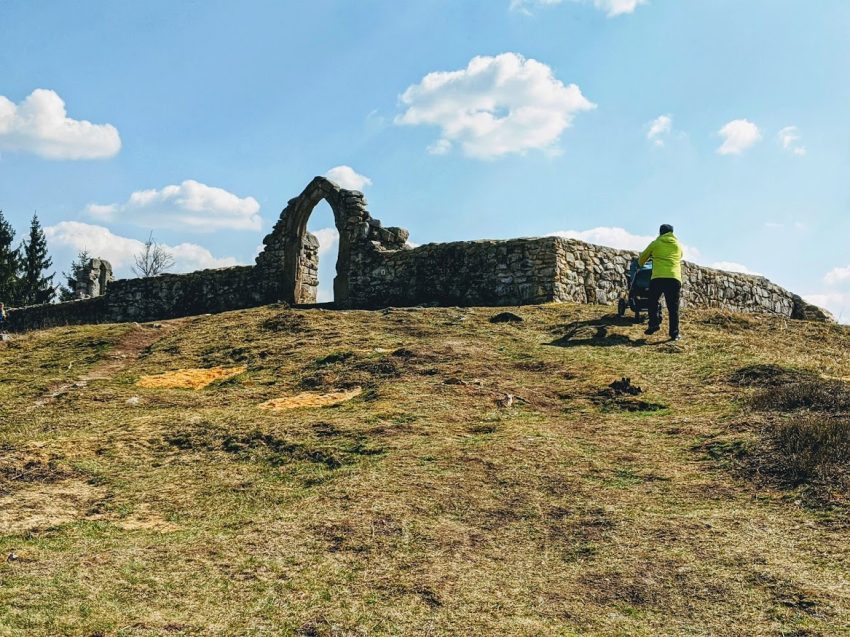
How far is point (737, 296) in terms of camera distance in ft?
68.4

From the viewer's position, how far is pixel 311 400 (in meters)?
10.7

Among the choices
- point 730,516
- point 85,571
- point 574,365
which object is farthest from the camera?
point 574,365

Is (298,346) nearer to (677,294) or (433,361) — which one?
(433,361)

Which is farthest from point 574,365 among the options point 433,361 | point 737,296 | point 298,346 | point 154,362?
point 737,296

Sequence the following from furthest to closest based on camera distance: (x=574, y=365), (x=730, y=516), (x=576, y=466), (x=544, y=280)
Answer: (x=544, y=280) → (x=574, y=365) → (x=576, y=466) → (x=730, y=516)

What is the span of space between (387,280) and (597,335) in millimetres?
7594

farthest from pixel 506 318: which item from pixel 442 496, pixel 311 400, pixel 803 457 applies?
pixel 442 496

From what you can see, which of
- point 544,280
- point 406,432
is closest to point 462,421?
point 406,432

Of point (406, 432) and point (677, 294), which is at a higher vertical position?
point (677, 294)

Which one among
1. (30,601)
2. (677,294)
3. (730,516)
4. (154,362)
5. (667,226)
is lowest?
(30,601)

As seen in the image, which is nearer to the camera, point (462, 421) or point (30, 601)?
point (30, 601)

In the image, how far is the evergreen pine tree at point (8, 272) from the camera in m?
45.6

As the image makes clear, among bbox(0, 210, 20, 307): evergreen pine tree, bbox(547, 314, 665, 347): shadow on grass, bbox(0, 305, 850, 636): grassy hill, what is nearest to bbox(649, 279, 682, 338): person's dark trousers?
bbox(547, 314, 665, 347): shadow on grass

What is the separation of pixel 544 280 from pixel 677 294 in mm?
4372
